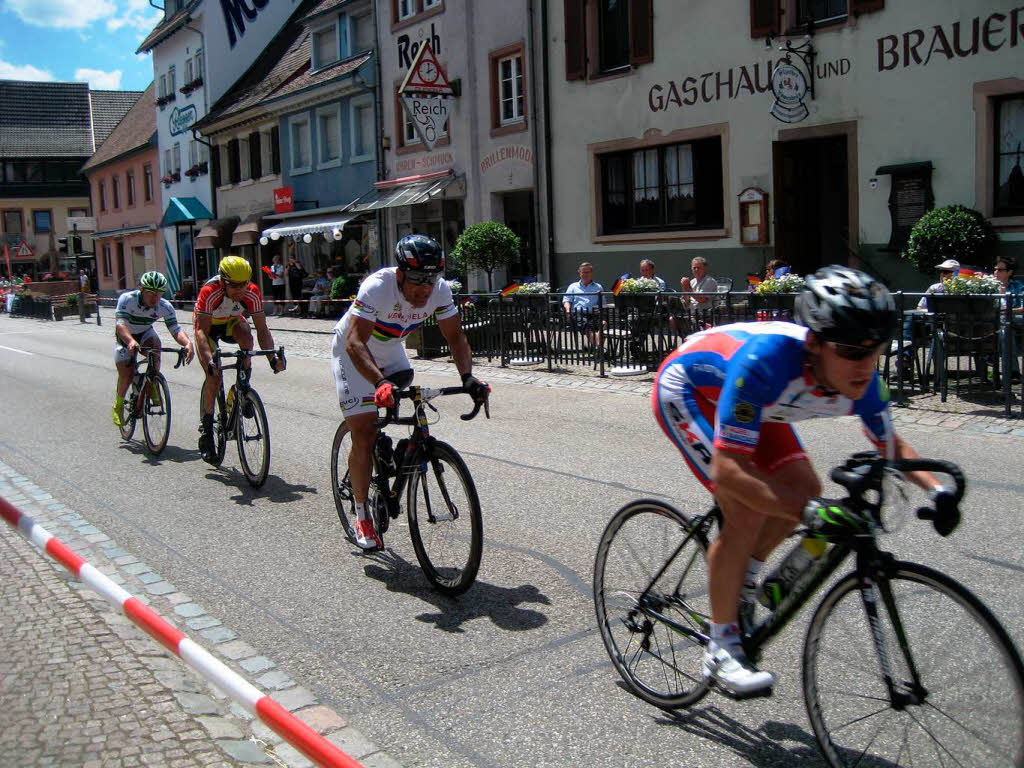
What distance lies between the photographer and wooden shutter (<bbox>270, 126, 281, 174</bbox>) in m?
34.1

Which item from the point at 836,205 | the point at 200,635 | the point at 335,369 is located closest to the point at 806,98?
the point at 836,205

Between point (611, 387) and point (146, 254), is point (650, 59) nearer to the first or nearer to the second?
point (611, 387)

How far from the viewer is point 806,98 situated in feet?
55.0

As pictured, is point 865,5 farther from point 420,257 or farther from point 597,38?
point 420,257

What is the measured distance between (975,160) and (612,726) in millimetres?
13343

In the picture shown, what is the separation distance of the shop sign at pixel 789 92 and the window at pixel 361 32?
15377 millimetres

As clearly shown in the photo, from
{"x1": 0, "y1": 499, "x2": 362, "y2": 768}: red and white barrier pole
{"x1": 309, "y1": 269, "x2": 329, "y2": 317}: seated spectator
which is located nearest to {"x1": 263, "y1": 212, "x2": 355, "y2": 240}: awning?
{"x1": 309, "y1": 269, "x2": 329, "y2": 317}: seated spectator

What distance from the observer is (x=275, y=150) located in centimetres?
3456

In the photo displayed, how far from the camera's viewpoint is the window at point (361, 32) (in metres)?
29.0

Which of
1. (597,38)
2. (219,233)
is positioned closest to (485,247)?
(597,38)

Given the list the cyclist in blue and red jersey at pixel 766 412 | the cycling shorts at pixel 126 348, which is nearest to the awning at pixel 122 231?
the cycling shorts at pixel 126 348

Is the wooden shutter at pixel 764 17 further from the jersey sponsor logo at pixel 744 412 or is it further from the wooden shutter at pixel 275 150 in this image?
the wooden shutter at pixel 275 150

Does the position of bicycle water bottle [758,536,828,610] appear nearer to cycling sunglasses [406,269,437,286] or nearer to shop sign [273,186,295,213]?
cycling sunglasses [406,269,437,286]

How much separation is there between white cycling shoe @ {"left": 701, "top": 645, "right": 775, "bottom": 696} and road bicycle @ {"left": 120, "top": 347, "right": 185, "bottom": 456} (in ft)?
23.1
